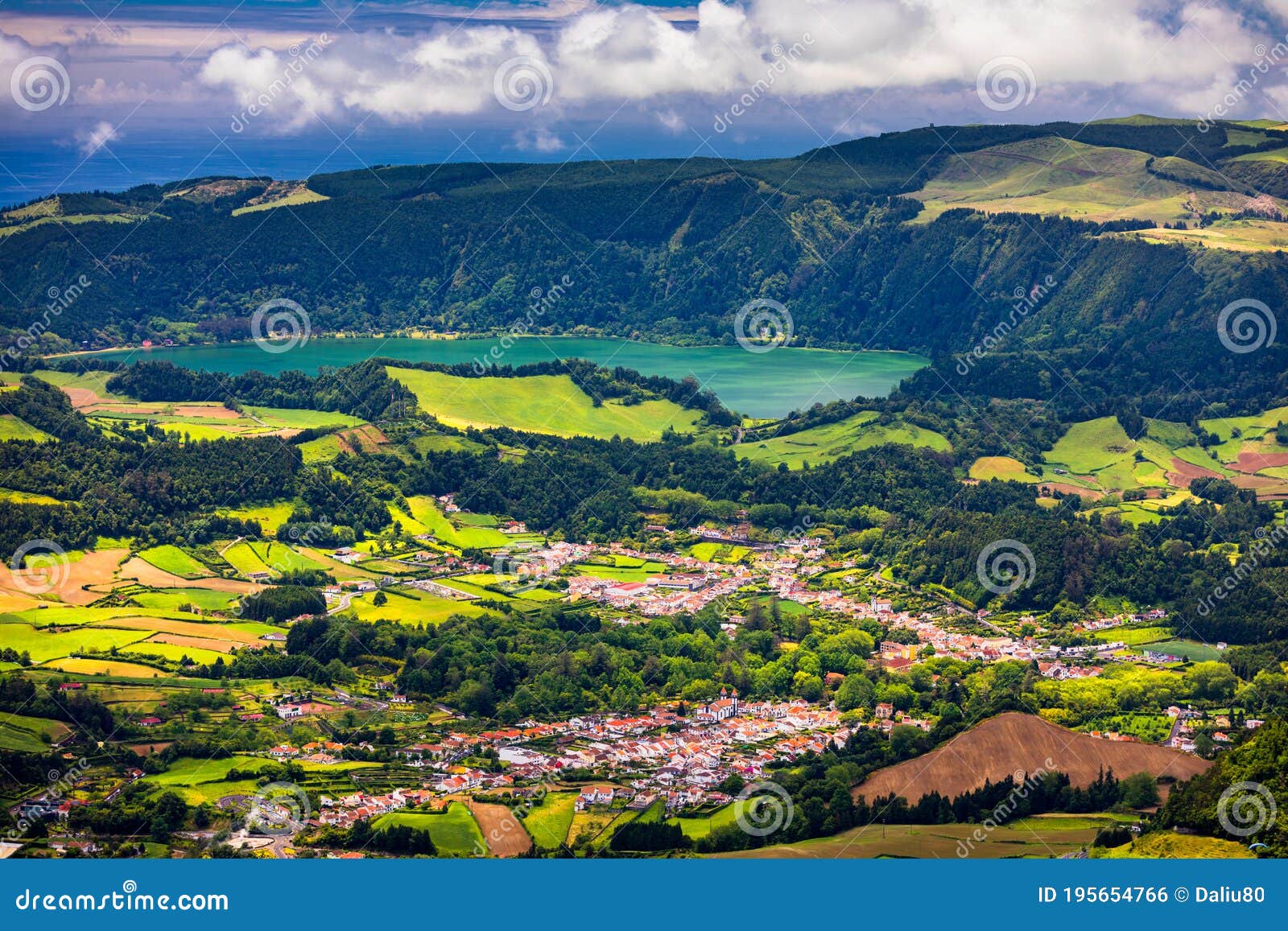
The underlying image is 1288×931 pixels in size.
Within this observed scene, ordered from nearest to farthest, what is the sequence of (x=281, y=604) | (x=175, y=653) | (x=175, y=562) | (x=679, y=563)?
(x=175, y=653) < (x=281, y=604) < (x=175, y=562) < (x=679, y=563)

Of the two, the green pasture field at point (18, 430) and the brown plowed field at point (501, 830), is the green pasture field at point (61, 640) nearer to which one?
the brown plowed field at point (501, 830)

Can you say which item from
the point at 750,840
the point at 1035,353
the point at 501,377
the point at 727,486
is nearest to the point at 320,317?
the point at 501,377

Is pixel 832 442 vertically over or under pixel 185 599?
over

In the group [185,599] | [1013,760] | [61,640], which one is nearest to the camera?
[1013,760]

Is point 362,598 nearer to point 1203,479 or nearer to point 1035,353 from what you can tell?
point 1203,479

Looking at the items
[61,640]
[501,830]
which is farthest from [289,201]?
[501,830]

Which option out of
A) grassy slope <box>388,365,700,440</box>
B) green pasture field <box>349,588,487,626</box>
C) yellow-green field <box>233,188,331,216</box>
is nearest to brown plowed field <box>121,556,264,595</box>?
green pasture field <box>349,588,487,626</box>

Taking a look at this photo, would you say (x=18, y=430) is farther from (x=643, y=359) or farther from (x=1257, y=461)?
(x=643, y=359)

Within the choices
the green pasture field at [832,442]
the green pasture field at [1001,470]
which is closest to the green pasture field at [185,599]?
the green pasture field at [832,442]

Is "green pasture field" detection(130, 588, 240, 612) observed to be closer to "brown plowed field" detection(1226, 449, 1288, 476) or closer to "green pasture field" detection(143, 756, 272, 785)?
"green pasture field" detection(143, 756, 272, 785)
